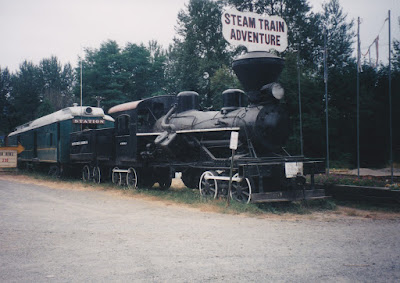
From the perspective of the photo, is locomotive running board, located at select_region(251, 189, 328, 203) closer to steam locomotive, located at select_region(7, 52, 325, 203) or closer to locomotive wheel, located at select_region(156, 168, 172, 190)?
steam locomotive, located at select_region(7, 52, 325, 203)

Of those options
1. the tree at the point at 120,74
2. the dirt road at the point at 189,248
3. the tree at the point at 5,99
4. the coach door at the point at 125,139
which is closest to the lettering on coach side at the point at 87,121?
the coach door at the point at 125,139

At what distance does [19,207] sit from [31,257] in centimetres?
472

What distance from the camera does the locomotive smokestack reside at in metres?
9.66

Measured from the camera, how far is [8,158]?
60.7ft

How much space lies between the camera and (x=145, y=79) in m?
42.2

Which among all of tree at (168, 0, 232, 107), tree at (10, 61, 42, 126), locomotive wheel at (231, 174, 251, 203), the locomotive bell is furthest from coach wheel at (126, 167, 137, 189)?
tree at (10, 61, 42, 126)

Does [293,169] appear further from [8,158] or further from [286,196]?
[8,158]

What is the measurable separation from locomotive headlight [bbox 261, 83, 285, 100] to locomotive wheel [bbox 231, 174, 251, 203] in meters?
2.30

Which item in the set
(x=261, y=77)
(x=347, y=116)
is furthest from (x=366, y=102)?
(x=261, y=77)

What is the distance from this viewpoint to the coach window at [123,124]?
44.7 ft

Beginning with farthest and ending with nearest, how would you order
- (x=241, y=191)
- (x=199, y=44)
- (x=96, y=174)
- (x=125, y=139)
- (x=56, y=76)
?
1. (x=56, y=76)
2. (x=199, y=44)
3. (x=96, y=174)
4. (x=125, y=139)
5. (x=241, y=191)

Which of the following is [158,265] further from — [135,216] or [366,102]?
[366,102]

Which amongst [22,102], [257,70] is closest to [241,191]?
[257,70]

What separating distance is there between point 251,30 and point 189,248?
822 cm
